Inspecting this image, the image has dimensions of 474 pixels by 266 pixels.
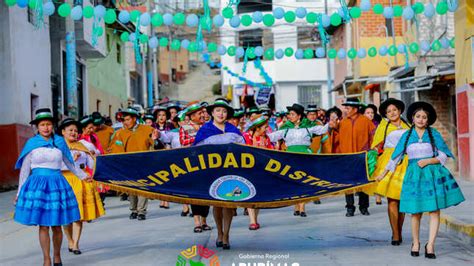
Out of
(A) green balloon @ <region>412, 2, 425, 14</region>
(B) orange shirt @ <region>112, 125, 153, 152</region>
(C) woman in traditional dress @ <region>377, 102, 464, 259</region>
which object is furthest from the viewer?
(A) green balloon @ <region>412, 2, 425, 14</region>

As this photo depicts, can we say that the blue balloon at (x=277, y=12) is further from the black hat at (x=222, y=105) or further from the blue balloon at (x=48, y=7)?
the black hat at (x=222, y=105)

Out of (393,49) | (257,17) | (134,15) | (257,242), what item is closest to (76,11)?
(134,15)

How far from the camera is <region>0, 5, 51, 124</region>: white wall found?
20766 mm

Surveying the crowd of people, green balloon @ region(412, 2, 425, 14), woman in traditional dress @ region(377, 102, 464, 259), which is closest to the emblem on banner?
the crowd of people

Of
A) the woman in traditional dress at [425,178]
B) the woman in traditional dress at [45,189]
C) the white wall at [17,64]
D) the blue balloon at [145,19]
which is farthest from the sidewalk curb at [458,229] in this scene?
the white wall at [17,64]

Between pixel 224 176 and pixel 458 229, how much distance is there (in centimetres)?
373

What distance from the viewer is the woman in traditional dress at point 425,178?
334 inches

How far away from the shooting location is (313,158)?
29.5 ft

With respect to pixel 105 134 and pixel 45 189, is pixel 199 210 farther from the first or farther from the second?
pixel 105 134

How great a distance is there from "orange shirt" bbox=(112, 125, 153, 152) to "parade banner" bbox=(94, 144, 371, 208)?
4713 mm

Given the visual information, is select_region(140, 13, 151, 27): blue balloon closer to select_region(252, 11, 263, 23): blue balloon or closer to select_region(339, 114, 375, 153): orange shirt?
select_region(252, 11, 263, 23): blue balloon

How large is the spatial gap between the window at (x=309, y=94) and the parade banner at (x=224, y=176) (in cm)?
3778

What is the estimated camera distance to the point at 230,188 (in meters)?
8.81

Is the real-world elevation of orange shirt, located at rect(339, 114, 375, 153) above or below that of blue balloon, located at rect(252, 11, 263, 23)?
below
